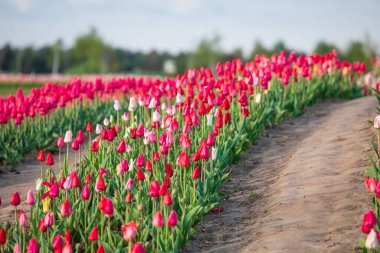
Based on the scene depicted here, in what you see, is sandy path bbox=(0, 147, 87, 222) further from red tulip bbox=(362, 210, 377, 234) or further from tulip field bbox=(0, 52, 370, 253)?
red tulip bbox=(362, 210, 377, 234)

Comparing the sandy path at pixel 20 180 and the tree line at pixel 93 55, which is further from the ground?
the tree line at pixel 93 55

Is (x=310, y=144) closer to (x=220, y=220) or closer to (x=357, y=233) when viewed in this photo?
(x=220, y=220)

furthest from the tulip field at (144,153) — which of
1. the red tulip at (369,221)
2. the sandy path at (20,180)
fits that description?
the sandy path at (20,180)

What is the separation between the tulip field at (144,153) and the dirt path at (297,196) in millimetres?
248

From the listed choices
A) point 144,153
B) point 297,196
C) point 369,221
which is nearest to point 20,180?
point 144,153

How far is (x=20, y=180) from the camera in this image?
9.51m

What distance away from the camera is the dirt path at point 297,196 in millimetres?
5672

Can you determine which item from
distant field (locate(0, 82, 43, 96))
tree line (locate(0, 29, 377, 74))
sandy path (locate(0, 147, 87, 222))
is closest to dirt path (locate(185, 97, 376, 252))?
sandy path (locate(0, 147, 87, 222))

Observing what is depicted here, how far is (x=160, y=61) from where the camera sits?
316 ft

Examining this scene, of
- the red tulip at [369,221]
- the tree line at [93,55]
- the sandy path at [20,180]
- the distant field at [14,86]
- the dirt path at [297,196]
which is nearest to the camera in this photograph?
the red tulip at [369,221]

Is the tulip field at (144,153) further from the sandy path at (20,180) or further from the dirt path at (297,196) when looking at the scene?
the dirt path at (297,196)

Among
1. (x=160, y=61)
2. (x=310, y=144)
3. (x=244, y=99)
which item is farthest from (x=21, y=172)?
(x=160, y=61)

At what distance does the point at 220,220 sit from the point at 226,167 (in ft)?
5.65

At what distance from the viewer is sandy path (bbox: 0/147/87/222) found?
7387 millimetres
